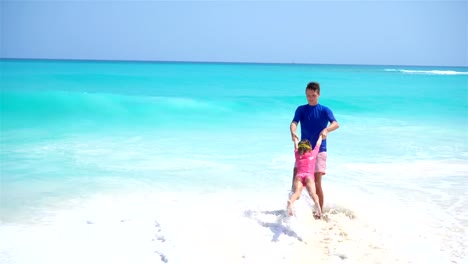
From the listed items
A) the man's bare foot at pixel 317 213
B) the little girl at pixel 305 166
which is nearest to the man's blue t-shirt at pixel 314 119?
the little girl at pixel 305 166

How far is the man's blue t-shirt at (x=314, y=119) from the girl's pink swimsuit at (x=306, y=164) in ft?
0.59

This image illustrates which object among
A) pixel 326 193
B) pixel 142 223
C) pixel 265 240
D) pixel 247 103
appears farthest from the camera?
pixel 247 103

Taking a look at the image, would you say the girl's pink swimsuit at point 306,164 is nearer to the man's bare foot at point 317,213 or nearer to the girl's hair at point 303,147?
the girl's hair at point 303,147

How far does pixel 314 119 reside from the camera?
4.10 metres

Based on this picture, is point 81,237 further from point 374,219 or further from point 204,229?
point 374,219

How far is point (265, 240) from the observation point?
12.7ft

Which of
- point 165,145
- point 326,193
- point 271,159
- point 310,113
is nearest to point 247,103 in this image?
point 165,145

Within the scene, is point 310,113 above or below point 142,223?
above

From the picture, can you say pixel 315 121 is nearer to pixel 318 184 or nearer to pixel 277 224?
pixel 318 184

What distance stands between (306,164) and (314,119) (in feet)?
1.38

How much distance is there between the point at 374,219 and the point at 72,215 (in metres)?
3.05

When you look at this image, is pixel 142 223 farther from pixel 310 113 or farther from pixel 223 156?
pixel 223 156

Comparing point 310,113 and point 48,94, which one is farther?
point 48,94

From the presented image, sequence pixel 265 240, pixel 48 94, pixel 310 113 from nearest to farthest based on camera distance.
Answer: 1. pixel 265 240
2. pixel 310 113
3. pixel 48 94
